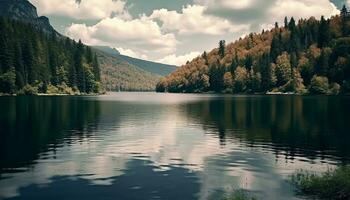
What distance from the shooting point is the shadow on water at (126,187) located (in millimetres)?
24672

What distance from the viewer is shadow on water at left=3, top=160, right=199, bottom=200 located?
24.7m

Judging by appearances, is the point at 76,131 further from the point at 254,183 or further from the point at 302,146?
the point at 254,183

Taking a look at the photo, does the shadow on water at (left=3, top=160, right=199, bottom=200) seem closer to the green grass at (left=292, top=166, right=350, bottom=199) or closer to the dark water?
the dark water

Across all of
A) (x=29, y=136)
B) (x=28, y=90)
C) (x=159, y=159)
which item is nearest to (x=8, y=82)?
(x=28, y=90)

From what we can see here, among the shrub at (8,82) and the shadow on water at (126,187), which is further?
the shrub at (8,82)

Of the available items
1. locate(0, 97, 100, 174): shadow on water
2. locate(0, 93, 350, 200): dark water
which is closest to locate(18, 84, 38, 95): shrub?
locate(0, 97, 100, 174): shadow on water

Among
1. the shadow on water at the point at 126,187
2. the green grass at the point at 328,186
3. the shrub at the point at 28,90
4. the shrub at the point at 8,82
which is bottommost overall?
the shadow on water at the point at 126,187

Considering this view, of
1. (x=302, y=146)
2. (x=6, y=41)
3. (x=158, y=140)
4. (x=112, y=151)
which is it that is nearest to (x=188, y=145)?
(x=158, y=140)

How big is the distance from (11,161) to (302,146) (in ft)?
101

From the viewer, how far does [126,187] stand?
2688cm

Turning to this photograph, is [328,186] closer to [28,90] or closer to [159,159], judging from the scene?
[159,159]

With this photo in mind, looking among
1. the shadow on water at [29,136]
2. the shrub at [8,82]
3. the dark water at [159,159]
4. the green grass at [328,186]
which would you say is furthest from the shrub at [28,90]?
the green grass at [328,186]

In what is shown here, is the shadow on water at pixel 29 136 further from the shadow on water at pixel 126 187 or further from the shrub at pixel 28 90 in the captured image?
the shrub at pixel 28 90

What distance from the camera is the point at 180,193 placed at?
83.6 ft
